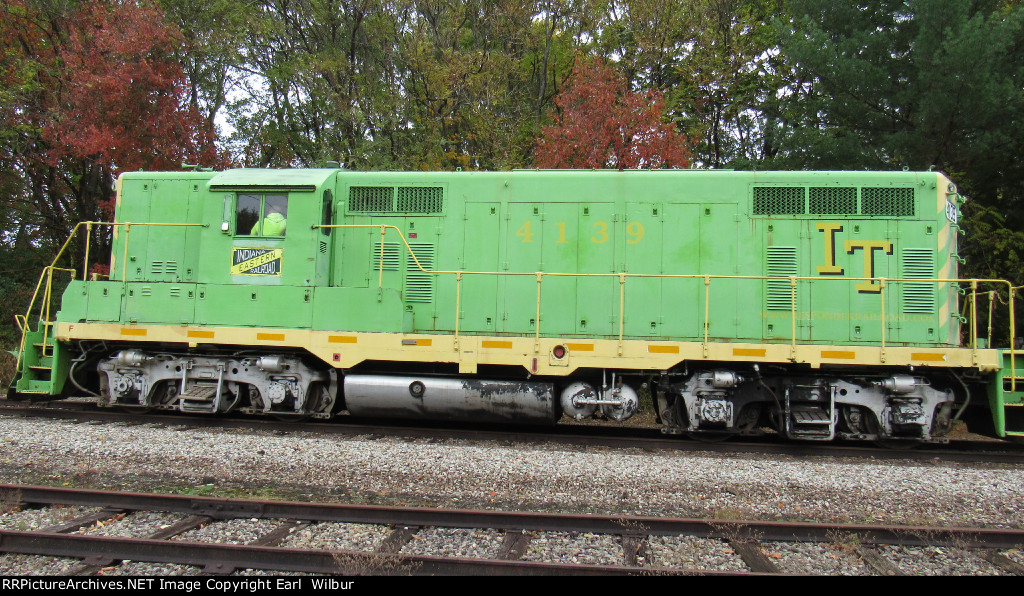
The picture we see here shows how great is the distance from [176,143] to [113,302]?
727 centimetres

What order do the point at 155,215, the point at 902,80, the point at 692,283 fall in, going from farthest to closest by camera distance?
the point at 902,80 < the point at 155,215 < the point at 692,283

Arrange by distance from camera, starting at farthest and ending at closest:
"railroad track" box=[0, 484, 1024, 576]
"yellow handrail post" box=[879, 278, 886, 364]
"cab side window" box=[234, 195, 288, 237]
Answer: "cab side window" box=[234, 195, 288, 237] < "yellow handrail post" box=[879, 278, 886, 364] < "railroad track" box=[0, 484, 1024, 576]

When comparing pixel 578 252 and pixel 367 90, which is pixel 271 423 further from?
pixel 367 90

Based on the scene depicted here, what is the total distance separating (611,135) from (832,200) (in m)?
6.21

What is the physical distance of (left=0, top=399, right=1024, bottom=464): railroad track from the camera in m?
6.48

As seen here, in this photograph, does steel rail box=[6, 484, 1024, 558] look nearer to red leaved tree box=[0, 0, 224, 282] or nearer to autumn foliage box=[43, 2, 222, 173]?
autumn foliage box=[43, 2, 222, 173]

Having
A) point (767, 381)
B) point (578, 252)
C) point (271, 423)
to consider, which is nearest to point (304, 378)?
point (271, 423)

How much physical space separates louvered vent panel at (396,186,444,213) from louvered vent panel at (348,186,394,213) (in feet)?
0.41

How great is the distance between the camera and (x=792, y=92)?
1538 centimetres

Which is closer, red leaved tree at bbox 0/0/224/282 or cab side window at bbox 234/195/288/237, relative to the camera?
cab side window at bbox 234/195/288/237

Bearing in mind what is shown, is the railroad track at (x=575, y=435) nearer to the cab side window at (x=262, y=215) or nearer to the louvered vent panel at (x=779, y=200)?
the cab side window at (x=262, y=215)

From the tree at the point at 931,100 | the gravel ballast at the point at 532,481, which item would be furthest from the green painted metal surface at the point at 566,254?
the tree at the point at 931,100

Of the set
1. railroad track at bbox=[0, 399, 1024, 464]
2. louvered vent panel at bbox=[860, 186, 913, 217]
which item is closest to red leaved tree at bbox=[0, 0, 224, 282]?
railroad track at bbox=[0, 399, 1024, 464]

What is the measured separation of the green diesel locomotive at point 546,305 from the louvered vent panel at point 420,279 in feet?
0.15
